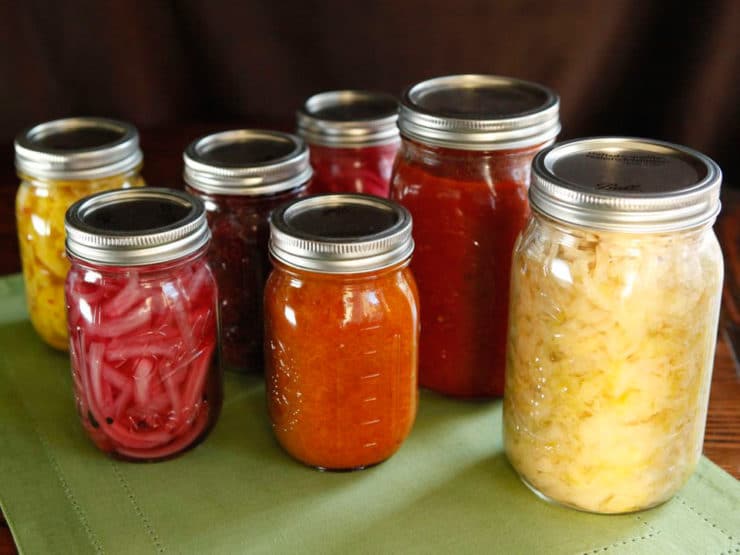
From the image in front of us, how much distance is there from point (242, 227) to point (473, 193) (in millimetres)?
273

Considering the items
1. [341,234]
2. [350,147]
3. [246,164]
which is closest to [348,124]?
[350,147]

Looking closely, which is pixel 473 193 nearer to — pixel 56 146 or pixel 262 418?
pixel 262 418

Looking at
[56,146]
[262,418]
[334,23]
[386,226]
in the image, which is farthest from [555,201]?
[334,23]

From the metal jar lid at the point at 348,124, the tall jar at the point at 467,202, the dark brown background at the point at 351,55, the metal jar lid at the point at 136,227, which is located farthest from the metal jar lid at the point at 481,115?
the dark brown background at the point at 351,55

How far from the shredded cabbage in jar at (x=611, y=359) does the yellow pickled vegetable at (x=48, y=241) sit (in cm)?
54

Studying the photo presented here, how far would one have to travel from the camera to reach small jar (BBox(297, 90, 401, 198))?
1232mm

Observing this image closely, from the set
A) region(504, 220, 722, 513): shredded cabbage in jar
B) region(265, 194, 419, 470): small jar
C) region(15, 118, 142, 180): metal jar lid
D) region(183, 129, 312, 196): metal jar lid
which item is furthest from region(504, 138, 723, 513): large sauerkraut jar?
region(15, 118, 142, 180): metal jar lid

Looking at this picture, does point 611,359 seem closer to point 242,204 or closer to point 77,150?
point 242,204

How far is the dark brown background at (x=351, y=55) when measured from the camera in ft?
5.69

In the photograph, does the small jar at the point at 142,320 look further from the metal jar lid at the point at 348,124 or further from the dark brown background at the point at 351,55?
the dark brown background at the point at 351,55

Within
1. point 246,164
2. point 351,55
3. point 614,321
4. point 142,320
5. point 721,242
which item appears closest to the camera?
point 614,321

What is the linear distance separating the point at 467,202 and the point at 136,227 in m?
0.34

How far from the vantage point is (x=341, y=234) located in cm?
95

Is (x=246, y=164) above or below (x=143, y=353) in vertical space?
above
